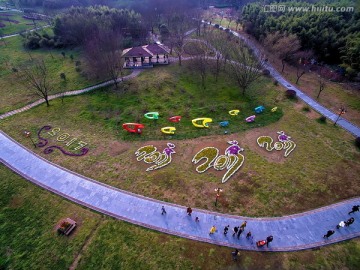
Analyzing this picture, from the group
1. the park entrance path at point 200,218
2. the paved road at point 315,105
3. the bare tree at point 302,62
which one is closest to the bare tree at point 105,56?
the park entrance path at point 200,218

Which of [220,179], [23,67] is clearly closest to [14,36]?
[23,67]

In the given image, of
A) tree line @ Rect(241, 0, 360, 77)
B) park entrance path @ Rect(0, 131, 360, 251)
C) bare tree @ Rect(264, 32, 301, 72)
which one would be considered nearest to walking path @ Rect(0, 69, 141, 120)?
park entrance path @ Rect(0, 131, 360, 251)

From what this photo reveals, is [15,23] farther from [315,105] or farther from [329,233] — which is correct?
[329,233]

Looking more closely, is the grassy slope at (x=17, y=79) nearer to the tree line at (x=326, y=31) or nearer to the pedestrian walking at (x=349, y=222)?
the pedestrian walking at (x=349, y=222)

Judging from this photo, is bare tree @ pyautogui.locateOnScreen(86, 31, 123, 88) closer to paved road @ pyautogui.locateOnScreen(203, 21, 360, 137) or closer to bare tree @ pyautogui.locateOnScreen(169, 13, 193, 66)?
bare tree @ pyautogui.locateOnScreen(169, 13, 193, 66)

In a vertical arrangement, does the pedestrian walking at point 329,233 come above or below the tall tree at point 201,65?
below

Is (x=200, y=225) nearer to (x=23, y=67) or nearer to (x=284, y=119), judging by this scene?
(x=284, y=119)
